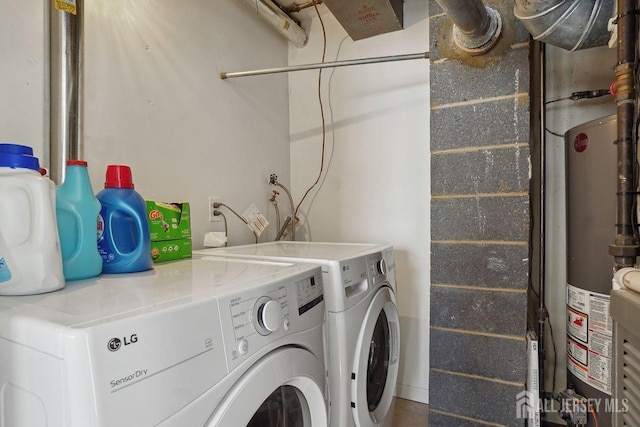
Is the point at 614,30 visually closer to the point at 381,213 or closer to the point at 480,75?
the point at 480,75

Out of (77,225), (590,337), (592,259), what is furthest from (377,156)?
(77,225)

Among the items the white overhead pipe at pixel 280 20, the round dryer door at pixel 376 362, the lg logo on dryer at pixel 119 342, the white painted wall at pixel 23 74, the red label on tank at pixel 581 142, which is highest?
the white overhead pipe at pixel 280 20

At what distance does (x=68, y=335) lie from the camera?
45 centimetres

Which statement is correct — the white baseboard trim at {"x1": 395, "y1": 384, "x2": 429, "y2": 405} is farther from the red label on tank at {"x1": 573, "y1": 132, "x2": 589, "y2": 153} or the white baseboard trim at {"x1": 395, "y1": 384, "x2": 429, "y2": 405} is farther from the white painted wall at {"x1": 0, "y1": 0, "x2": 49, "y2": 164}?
the white painted wall at {"x1": 0, "y1": 0, "x2": 49, "y2": 164}

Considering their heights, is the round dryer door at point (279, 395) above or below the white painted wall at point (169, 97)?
below

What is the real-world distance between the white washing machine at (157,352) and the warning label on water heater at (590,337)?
105cm

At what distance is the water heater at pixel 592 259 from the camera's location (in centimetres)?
119

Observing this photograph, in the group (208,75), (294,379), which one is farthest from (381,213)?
(294,379)

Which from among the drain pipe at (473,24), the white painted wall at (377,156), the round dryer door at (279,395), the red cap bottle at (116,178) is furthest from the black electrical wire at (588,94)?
the red cap bottle at (116,178)

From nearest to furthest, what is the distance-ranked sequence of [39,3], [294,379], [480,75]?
[294,379] < [39,3] < [480,75]

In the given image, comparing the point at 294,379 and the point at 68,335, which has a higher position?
the point at 68,335

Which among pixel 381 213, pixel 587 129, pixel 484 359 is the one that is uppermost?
pixel 587 129

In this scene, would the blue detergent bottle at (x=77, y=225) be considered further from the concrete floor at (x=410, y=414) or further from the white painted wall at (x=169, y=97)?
the concrete floor at (x=410, y=414)

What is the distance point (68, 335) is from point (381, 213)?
→ 1.78 metres
